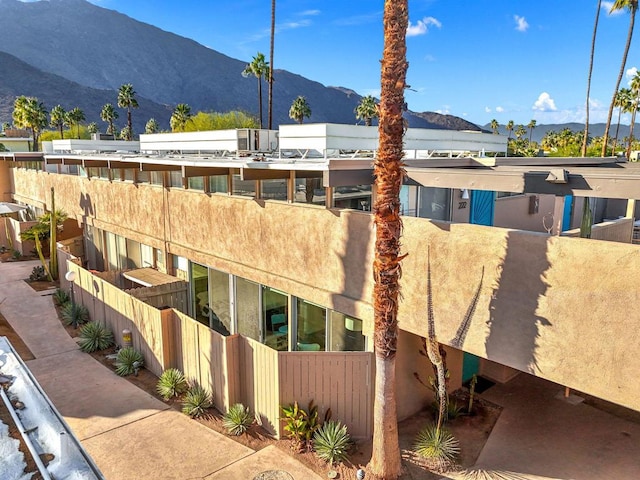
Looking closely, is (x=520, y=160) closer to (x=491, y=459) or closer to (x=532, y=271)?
(x=532, y=271)

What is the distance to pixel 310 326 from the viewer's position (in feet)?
41.4

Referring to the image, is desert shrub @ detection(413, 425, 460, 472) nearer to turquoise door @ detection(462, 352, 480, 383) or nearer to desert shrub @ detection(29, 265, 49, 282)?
turquoise door @ detection(462, 352, 480, 383)

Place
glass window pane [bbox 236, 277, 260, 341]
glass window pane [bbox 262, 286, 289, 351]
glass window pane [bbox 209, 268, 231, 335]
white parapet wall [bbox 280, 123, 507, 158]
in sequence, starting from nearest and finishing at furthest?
1. white parapet wall [bbox 280, 123, 507, 158]
2. glass window pane [bbox 262, 286, 289, 351]
3. glass window pane [bbox 236, 277, 260, 341]
4. glass window pane [bbox 209, 268, 231, 335]

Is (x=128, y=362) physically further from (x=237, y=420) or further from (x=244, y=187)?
(x=244, y=187)

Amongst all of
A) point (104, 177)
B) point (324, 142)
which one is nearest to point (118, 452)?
point (324, 142)

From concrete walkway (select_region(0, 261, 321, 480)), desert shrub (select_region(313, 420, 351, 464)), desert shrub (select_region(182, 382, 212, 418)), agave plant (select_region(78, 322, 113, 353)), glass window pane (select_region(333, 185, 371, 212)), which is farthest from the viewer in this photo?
agave plant (select_region(78, 322, 113, 353))

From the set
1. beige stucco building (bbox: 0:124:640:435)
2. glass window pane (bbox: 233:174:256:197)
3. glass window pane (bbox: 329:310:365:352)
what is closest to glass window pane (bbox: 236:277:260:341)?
beige stucco building (bbox: 0:124:640:435)

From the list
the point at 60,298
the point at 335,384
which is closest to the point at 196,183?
the point at 335,384

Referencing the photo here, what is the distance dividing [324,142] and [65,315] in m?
12.5

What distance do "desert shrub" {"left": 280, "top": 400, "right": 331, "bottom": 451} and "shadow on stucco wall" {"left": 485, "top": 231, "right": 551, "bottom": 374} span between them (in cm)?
403

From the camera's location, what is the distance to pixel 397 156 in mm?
8000

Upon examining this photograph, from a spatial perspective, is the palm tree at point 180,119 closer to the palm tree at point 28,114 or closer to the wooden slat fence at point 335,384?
the palm tree at point 28,114

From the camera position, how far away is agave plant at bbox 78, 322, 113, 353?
50.9 ft

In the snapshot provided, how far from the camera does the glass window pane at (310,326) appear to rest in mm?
12227
